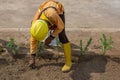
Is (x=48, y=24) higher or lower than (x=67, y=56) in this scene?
higher

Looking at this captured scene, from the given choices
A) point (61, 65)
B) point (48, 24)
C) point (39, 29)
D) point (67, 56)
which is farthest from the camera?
point (61, 65)

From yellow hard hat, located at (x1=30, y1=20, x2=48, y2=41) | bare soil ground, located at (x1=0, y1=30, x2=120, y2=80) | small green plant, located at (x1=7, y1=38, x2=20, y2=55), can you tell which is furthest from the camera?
small green plant, located at (x1=7, y1=38, x2=20, y2=55)

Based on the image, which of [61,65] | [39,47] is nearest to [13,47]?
[39,47]

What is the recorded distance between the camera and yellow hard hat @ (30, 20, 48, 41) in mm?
4676

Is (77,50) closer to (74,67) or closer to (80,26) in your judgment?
(74,67)

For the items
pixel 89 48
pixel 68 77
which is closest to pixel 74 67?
pixel 68 77

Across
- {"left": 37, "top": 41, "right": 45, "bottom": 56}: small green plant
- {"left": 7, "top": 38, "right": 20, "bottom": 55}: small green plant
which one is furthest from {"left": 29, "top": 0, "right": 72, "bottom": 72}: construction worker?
{"left": 7, "top": 38, "right": 20, "bottom": 55}: small green plant

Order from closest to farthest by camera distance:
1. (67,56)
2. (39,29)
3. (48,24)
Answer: (39,29) → (48,24) → (67,56)

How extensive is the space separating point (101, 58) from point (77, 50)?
1.60 feet

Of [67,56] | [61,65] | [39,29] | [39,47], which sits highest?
[39,29]

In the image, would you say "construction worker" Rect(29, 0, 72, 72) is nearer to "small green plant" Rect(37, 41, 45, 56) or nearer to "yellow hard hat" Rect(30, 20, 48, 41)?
"yellow hard hat" Rect(30, 20, 48, 41)

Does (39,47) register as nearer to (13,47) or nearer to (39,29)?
(13,47)

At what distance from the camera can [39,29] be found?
4664 mm

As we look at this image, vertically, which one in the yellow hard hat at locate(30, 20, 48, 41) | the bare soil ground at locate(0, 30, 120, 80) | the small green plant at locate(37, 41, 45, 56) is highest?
the yellow hard hat at locate(30, 20, 48, 41)
